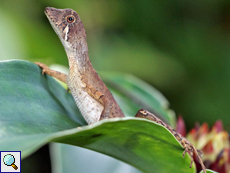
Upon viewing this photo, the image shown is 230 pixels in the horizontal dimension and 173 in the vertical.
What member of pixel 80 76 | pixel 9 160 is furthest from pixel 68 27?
pixel 9 160

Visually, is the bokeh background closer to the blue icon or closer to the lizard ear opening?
the lizard ear opening

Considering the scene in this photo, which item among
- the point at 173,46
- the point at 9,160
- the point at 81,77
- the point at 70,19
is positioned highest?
the point at 70,19

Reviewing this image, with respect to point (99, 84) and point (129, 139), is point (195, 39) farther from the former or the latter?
point (129, 139)

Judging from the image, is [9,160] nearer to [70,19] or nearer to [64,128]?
[64,128]

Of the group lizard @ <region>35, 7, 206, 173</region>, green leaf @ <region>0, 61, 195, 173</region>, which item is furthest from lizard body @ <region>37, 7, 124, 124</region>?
green leaf @ <region>0, 61, 195, 173</region>

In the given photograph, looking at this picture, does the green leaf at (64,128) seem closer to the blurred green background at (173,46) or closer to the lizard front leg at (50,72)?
the lizard front leg at (50,72)

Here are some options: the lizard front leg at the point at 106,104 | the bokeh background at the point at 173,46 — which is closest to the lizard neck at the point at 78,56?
the lizard front leg at the point at 106,104
